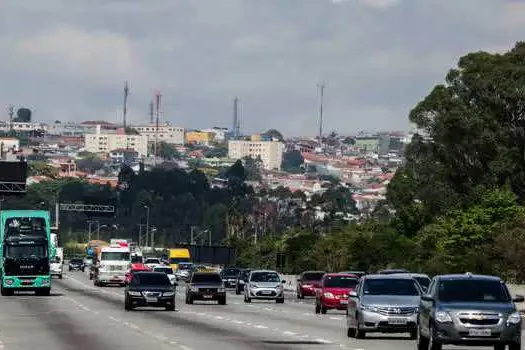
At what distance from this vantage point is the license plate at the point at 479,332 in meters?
32.9

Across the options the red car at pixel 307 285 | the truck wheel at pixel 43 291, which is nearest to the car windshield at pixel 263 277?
the red car at pixel 307 285

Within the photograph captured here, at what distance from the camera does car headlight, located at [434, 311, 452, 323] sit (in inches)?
1303

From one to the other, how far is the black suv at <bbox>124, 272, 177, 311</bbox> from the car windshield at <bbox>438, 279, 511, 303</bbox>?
1195 inches

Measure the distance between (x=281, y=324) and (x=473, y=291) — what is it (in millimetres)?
16907

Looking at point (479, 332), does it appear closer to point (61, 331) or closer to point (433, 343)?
point (433, 343)

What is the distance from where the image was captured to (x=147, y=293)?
6388 centimetres

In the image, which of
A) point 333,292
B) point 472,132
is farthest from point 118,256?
point 333,292

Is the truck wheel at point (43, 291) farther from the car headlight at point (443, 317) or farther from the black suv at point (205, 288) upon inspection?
the car headlight at point (443, 317)

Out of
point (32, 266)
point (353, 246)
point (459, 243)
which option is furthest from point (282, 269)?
point (32, 266)

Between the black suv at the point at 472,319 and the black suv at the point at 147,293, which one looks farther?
the black suv at the point at 147,293

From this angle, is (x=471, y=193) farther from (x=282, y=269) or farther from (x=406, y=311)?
(x=406, y=311)

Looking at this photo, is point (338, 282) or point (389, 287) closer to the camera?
point (389, 287)

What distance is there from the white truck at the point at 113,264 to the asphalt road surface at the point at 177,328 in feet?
119

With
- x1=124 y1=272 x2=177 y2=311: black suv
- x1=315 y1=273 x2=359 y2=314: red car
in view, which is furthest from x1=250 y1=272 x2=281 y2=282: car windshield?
x1=124 y1=272 x2=177 y2=311: black suv
